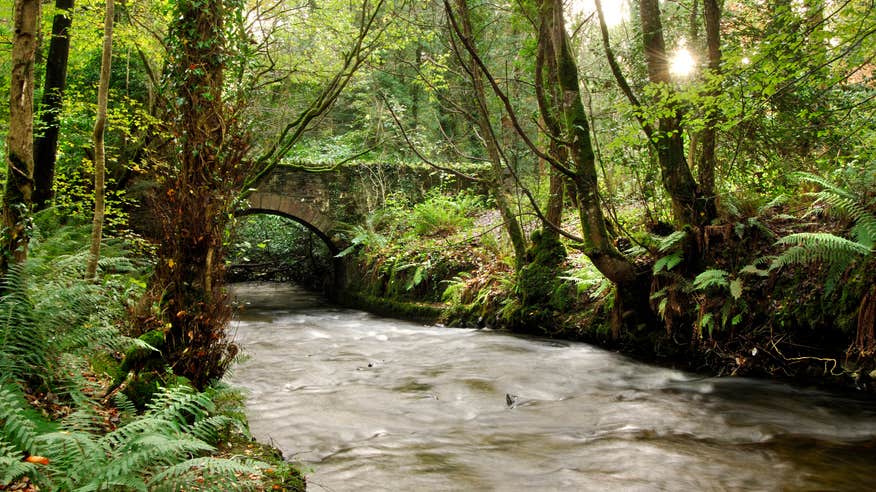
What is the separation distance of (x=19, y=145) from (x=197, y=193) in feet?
3.91

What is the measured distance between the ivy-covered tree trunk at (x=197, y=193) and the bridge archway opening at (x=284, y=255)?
1373 centimetres

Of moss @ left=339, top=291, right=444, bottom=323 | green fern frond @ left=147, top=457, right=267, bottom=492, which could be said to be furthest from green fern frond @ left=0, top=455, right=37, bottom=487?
moss @ left=339, top=291, right=444, bottom=323

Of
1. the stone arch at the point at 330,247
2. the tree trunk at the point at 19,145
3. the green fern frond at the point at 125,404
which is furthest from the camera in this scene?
the stone arch at the point at 330,247

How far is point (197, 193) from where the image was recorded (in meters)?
Answer: 4.16

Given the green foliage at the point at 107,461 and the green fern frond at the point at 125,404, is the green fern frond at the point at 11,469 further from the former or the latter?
the green fern frond at the point at 125,404

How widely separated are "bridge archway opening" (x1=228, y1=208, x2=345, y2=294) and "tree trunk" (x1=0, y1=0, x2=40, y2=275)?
14127 mm

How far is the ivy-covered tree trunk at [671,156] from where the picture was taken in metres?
6.66

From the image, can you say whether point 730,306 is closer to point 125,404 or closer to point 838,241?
point 838,241

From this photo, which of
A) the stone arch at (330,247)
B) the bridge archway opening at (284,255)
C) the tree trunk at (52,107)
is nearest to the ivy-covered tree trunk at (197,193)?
the tree trunk at (52,107)

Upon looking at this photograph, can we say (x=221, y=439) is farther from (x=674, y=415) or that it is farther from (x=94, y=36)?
(x=94, y=36)

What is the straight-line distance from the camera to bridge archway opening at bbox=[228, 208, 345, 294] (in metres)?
19.4

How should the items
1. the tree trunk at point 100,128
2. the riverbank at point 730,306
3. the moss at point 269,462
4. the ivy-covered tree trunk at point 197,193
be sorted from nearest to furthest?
the moss at point 269,462
the ivy-covered tree trunk at point 197,193
the tree trunk at point 100,128
the riverbank at point 730,306

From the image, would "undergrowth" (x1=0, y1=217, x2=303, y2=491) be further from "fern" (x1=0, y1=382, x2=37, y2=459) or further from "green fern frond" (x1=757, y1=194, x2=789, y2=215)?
"green fern frond" (x1=757, y1=194, x2=789, y2=215)

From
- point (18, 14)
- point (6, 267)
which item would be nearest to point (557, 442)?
point (6, 267)
